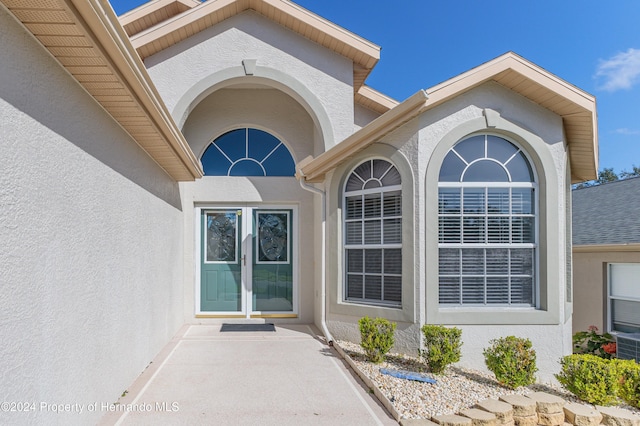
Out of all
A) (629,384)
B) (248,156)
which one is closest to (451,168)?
(629,384)

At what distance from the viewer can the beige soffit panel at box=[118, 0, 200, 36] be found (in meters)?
10.2

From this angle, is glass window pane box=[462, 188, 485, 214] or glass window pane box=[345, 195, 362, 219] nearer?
glass window pane box=[462, 188, 485, 214]

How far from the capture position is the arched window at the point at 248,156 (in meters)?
10.9

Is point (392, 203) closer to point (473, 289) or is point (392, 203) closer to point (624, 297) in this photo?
point (473, 289)

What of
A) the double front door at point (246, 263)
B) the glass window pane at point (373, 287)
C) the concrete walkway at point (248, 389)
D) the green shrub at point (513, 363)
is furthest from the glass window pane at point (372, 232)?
the double front door at point (246, 263)

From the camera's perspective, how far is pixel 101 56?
3.64 meters

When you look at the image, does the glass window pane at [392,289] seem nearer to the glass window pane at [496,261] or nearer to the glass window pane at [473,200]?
the glass window pane at [496,261]

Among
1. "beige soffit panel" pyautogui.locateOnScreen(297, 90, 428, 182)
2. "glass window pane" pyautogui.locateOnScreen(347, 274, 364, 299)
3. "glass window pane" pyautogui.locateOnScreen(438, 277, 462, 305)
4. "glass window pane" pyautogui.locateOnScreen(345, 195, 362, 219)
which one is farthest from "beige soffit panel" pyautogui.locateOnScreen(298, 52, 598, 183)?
"glass window pane" pyautogui.locateOnScreen(438, 277, 462, 305)

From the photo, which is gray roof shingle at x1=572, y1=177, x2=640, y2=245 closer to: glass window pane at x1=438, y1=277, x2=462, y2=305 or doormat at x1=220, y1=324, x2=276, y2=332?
glass window pane at x1=438, y1=277, x2=462, y2=305

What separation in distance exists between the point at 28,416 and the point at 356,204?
20.9ft

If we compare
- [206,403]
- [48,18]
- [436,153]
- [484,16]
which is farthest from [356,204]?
[484,16]

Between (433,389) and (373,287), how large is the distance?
2.58m

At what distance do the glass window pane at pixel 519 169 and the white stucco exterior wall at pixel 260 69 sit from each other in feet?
12.0

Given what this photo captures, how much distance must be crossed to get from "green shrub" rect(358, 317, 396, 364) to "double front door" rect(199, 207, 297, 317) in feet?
12.9
